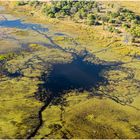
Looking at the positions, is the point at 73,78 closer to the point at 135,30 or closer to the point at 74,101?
the point at 74,101

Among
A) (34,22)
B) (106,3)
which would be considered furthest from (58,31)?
(106,3)

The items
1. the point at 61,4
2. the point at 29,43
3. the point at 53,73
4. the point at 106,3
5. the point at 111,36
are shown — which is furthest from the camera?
the point at 106,3

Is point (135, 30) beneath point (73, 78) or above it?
beneath

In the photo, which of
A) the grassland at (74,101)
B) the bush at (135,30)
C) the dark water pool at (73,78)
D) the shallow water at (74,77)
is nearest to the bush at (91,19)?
the bush at (135,30)

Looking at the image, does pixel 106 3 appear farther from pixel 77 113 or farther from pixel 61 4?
pixel 77 113

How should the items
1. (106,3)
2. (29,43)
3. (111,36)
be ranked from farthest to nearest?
(106,3)
(111,36)
(29,43)

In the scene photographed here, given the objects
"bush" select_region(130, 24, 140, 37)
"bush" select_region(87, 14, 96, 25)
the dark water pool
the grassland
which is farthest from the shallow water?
"bush" select_region(87, 14, 96, 25)

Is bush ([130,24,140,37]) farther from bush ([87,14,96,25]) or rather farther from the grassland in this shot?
bush ([87,14,96,25])

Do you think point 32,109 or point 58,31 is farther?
point 58,31

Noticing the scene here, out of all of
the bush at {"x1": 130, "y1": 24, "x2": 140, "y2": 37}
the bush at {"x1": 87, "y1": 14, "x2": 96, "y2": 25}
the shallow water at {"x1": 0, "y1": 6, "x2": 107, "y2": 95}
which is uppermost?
the shallow water at {"x1": 0, "y1": 6, "x2": 107, "y2": 95}

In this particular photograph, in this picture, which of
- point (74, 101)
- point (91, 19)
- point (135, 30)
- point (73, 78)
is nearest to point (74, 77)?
point (73, 78)
